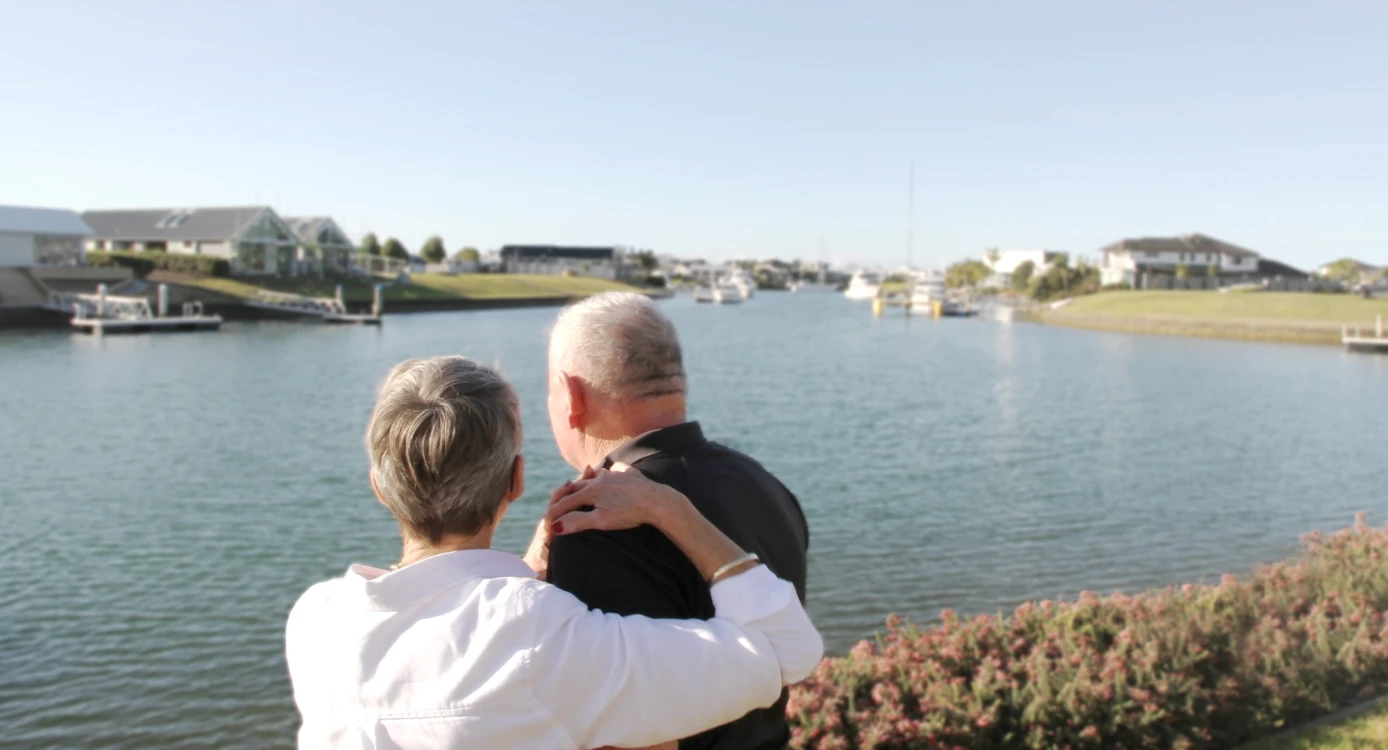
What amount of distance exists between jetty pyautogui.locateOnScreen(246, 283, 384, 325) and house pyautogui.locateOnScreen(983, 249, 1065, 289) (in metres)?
101

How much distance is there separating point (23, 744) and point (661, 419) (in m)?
7.64

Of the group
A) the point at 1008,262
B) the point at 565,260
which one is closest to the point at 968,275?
the point at 1008,262

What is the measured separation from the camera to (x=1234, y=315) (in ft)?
221

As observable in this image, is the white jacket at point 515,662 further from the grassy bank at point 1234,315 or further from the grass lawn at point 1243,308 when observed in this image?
the grass lawn at point 1243,308

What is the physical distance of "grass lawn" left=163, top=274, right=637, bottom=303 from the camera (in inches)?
2731

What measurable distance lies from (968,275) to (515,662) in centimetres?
17070

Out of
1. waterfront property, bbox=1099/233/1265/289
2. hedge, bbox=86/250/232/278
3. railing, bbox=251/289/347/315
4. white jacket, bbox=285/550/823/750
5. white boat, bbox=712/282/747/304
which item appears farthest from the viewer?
white boat, bbox=712/282/747/304

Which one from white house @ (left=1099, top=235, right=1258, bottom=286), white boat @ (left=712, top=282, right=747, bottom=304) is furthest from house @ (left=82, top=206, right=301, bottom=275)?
white house @ (left=1099, top=235, right=1258, bottom=286)

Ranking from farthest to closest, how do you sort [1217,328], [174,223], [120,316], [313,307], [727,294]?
1. [727,294]
2. [174,223]
3. [313,307]
4. [1217,328]
5. [120,316]

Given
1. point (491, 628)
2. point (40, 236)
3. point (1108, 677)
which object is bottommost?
point (1108, 677)

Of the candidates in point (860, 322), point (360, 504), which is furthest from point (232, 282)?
point (360, 504)

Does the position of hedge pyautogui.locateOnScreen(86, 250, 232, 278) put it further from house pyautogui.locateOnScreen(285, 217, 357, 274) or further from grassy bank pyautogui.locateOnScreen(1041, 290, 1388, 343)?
grassy bank pyautogui.locateOnScreen(1041, 290, 1388, 343)

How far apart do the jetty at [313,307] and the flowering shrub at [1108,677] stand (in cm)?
6074

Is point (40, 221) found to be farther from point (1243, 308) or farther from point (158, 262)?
point (1243, 308)
